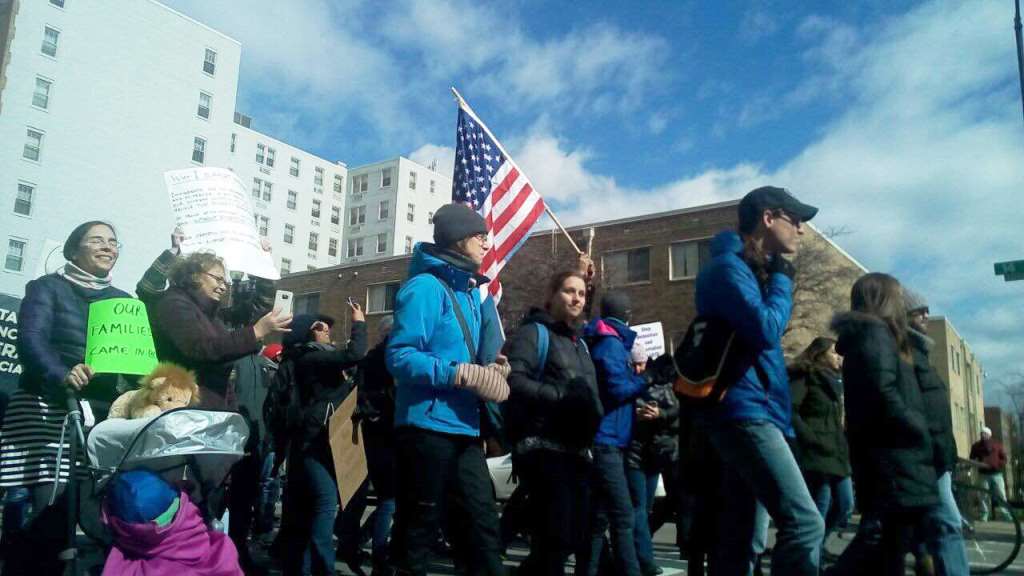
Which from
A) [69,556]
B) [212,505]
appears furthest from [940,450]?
[69,556]

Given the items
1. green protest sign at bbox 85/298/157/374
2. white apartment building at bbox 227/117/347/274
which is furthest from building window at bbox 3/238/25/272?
green protest sign at bbox 85/298/157/374

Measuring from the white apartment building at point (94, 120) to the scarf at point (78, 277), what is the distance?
44433 millimetres

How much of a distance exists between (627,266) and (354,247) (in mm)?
55873

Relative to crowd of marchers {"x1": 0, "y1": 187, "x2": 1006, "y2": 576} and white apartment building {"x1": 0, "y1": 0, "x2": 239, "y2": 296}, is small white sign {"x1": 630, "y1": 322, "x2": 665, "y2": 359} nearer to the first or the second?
crowd of marchers {"x1": 0, "y1": 187, "x2": 1006, "y2": 576}

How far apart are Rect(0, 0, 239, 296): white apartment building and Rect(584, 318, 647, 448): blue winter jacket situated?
4579 centimetres

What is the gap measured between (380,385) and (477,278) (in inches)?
77.4

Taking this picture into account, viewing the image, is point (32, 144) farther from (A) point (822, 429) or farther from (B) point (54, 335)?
(A) point (822, 429)

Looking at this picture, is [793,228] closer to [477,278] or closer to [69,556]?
[477,278]

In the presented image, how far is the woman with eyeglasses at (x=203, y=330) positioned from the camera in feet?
→ 15.6

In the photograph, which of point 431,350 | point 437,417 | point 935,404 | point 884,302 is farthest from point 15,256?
point 935,404

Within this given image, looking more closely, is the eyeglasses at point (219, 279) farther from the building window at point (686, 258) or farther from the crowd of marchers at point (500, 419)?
the building window at point (686, 258)

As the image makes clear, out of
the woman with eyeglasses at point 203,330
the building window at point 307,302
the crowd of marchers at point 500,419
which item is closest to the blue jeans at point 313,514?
the crowd of marchers at point 500,419

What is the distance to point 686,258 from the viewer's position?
112ft

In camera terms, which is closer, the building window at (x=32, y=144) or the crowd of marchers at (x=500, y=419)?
the crowd of marchers at (x=500, y=419)
